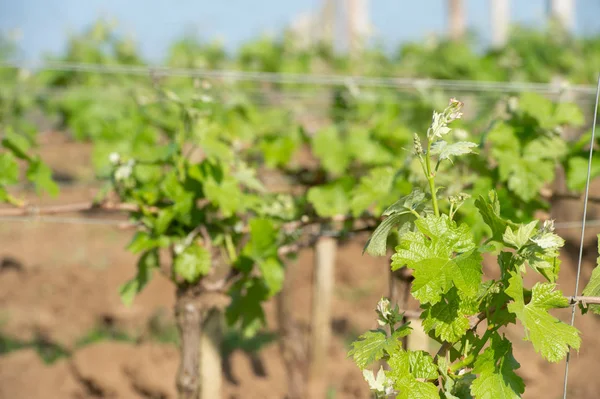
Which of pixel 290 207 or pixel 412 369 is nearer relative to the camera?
pixel 412 369

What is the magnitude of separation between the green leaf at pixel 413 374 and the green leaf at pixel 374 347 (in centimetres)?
3

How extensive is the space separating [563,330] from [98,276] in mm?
5571

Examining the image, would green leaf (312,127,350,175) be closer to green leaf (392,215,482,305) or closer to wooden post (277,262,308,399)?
wooden post (277,262,308,399)

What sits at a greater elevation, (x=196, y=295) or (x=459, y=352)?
(x=196, y=295)

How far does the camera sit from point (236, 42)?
7754 millimetres

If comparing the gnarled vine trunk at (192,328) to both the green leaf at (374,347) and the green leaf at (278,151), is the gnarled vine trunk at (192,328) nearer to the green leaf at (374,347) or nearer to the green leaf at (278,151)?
the green leaf at (278,151)

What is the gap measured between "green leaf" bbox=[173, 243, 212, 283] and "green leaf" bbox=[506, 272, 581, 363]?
143 centimetres

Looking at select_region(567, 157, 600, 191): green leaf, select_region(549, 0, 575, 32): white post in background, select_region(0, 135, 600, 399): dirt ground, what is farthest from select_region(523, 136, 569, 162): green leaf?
select_region(549, 0, 575, 32): white post in background

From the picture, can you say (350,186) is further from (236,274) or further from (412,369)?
(412,369)

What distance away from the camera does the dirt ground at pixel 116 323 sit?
475 centimetres

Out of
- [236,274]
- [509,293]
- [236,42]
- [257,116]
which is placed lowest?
[509,293]

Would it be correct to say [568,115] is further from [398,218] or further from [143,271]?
[143,271]

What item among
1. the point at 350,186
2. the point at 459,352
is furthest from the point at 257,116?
the point at 459,352

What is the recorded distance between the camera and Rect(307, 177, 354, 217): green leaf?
306 cm
